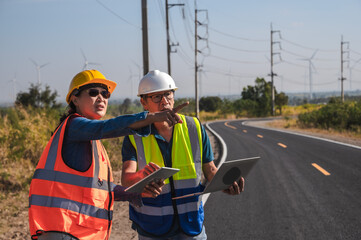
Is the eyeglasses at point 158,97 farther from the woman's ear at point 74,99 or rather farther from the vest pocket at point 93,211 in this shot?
the vest pocket at point 93,211

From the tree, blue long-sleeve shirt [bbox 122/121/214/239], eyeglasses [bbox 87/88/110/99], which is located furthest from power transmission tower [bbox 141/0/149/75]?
the tree

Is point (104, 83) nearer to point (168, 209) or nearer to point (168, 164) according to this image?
point (168, 164)

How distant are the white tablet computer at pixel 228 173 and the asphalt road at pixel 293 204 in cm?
277

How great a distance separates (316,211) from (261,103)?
6319 centimetres

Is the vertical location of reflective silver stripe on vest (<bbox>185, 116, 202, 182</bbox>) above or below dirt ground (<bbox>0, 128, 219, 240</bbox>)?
above

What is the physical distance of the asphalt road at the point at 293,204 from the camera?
556cm

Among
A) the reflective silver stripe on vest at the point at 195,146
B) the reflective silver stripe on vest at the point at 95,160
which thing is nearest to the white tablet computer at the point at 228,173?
the reflective silver stripe on vest at the point at 195,146

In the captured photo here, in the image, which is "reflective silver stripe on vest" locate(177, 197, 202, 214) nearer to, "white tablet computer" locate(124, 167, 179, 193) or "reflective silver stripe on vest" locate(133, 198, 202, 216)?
"reflective silver stripe on vest" locate(133, 198, 202, 216)

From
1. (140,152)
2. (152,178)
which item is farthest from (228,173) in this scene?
(140,152)

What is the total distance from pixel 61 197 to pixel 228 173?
121 centimetres

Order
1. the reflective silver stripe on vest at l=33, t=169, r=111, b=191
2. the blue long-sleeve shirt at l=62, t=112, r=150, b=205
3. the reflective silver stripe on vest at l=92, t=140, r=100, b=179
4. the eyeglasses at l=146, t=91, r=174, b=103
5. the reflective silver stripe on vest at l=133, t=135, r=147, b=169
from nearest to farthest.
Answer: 1. the blue long-sleeve shirt at l=62, t=112, r=150, b=205
2. the reflective silver stripe on vest at l=33, t=169, r=111, b=191
3. the reflective silver stripe on vest at l=92, t=140, r=100, b=179
4. the reflective silver stripe on vest at l=133, t=135, r=147, b=169
5. the eyeglasses at l=146, t=91, r=174, b=103

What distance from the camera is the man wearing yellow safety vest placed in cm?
290

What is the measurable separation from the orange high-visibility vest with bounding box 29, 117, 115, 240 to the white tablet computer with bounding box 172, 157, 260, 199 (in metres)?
0.85

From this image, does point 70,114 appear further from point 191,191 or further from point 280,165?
point 280,165
